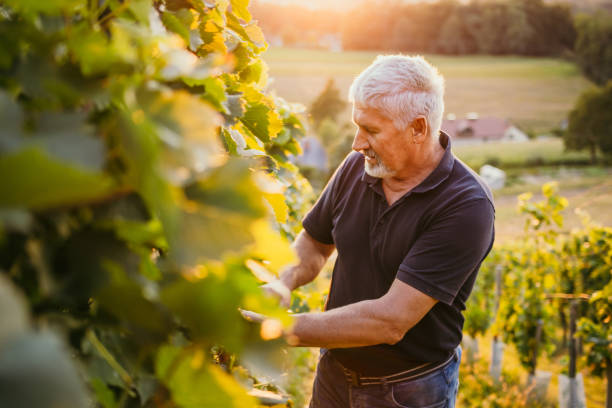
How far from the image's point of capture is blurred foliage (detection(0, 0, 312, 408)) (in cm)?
47

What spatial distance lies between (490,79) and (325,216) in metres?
63.2

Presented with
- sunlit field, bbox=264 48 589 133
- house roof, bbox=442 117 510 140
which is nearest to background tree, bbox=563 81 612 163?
sunlit field, bbox=264 48 589 133

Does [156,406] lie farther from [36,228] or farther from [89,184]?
[89,184]

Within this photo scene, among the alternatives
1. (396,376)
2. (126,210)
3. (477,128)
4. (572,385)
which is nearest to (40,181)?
(126,210)

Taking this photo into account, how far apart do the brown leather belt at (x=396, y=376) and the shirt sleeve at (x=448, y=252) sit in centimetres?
47

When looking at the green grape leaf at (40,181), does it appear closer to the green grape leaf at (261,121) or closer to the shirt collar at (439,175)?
the green grape leaf at (261,121)

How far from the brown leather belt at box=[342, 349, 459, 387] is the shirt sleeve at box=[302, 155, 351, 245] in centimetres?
70

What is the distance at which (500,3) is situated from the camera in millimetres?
65125

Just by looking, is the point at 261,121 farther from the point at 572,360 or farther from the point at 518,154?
the point at 518,154

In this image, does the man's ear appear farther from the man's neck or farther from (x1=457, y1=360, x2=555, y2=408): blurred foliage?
(x1=457, y1=360, x2=555, y2=408): blurred foliage

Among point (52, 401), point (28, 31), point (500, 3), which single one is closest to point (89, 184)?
point (52, 401)

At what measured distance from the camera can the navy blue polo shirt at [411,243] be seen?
88.9 inches

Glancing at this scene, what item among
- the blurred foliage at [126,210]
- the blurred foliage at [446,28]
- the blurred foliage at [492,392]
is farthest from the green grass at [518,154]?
the blurred foliage at [126,210]

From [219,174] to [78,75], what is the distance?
7.8 inches
